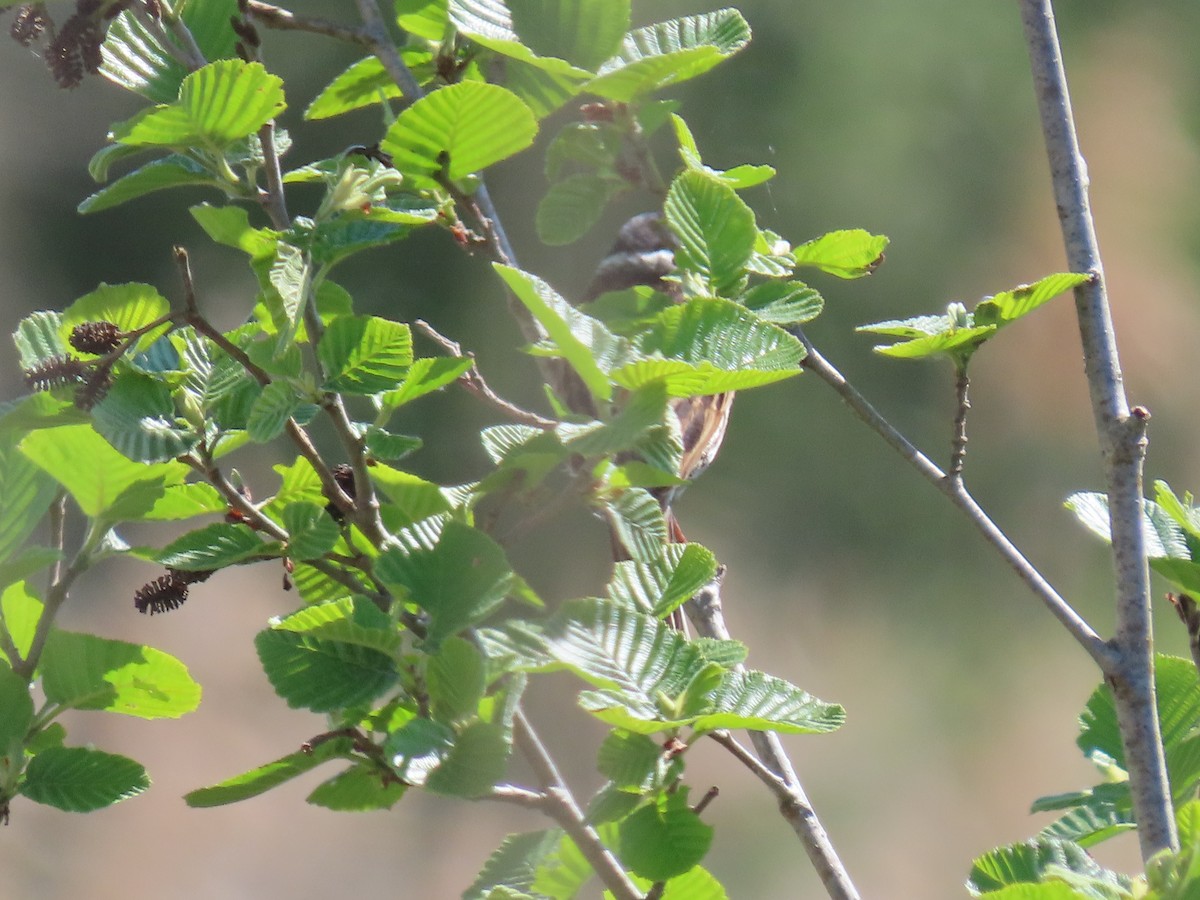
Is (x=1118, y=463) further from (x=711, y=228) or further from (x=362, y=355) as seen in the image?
(x=362, y=355)

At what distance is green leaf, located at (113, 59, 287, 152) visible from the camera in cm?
36

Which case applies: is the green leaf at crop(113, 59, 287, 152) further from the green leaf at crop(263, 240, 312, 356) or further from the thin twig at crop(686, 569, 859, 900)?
the thin twig at crop(686, 569, 859, 900)

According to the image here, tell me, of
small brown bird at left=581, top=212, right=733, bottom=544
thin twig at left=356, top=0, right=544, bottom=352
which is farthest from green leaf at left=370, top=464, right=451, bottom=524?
small brown bird at left=581, top=212, right=733, bottom=544

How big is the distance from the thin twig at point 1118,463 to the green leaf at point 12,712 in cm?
36

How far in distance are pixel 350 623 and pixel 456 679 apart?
0.03 metres

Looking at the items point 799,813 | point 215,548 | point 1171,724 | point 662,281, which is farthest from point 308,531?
point 662,281

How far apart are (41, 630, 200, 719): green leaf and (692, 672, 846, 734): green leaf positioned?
20 cm

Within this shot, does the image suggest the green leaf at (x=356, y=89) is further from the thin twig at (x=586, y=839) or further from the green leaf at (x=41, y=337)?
the thin twig at (x=586, y=839)

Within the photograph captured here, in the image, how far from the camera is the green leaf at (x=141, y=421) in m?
0.35

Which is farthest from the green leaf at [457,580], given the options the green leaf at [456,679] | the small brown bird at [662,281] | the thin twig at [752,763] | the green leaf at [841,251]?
the small brown bird at [662,281]

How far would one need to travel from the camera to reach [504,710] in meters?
0.33

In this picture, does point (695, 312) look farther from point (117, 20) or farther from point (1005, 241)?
point (1005, 241)

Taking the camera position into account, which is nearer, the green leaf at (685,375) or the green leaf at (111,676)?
the green leaf at (685,375)

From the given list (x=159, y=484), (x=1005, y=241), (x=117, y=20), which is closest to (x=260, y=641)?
(x=159, y=484)
